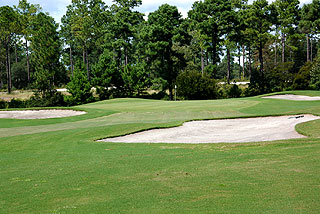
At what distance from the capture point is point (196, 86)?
51.8 m

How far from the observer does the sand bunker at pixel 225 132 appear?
14.8m

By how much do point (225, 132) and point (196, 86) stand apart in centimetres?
3502

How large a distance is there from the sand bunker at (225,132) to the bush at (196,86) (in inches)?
1212

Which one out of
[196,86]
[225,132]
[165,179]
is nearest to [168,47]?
[196,86]

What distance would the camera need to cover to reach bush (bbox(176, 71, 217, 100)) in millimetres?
51875

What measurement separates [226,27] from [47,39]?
33473mm

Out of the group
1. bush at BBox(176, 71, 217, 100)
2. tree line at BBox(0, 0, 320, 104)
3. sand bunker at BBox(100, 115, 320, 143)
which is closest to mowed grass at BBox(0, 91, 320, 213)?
sand bunker at BBox(100, 115, 320, 143)

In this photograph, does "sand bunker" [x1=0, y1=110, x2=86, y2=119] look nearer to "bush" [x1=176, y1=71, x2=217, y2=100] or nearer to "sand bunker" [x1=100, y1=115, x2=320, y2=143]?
"sand bunker" [x1=100, y1=115, x2=320, y2=143]

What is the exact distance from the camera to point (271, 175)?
7094 millimetres

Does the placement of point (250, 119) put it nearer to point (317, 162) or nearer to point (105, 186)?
point (317, 162)

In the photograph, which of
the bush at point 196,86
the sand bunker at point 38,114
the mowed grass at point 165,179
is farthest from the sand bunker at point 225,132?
the bush at point 196,86

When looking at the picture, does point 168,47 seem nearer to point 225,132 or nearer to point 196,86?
point 196,86

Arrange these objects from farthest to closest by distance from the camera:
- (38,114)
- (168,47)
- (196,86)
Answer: (168,47)
(196,86)
(38,114)

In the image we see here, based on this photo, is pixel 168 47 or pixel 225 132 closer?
pixel 225 132
